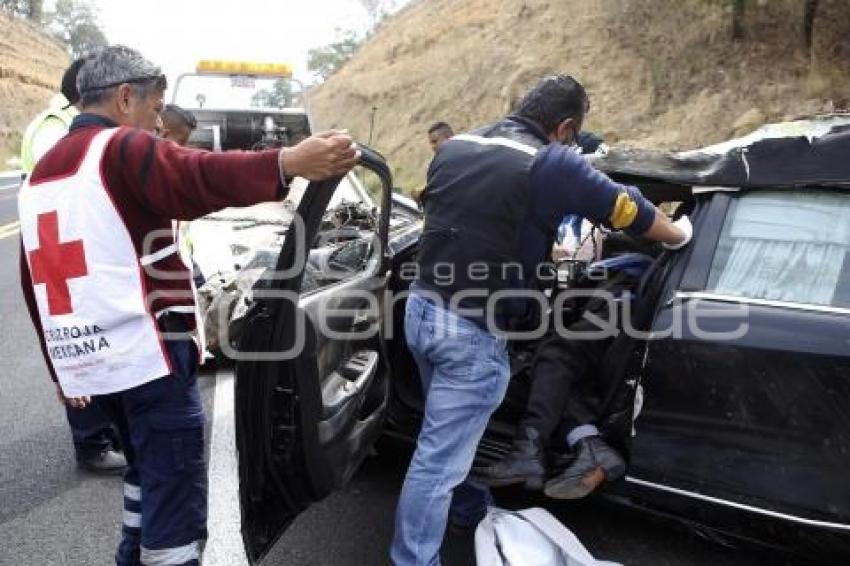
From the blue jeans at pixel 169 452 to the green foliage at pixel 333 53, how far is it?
115ft

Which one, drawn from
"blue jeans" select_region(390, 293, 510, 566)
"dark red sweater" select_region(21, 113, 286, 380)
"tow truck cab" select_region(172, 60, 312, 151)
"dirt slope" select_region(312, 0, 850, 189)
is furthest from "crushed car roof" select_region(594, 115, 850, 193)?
"dirt slope" select_region(312, 0, 850, 189)

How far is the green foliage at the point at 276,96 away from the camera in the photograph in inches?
371

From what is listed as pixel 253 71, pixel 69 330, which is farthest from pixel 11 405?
pixel 253 71

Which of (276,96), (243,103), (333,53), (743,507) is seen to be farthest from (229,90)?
(333,53)

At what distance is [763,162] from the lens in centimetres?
260

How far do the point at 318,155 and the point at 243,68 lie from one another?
810 cm

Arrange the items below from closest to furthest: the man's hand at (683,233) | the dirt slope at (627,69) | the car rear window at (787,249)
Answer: the car rear window at (787,249), the man's hand at (683,233), the dirt slope at (627,69)

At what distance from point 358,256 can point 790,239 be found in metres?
1.70

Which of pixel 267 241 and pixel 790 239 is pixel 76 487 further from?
pixel 790 239

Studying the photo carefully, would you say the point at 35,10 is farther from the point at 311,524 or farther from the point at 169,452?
the point at 169,452

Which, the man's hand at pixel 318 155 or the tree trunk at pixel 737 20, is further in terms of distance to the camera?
the tree trunk at pixel 737 20

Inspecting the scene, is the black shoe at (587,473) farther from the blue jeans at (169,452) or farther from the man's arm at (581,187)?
the blue jeans at (169,452)

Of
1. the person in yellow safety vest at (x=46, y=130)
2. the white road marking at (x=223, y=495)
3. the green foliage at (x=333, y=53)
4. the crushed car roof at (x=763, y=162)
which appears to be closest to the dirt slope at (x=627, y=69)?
the crushed car roof at (x=763, y=162)

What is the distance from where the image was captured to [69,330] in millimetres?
1975
